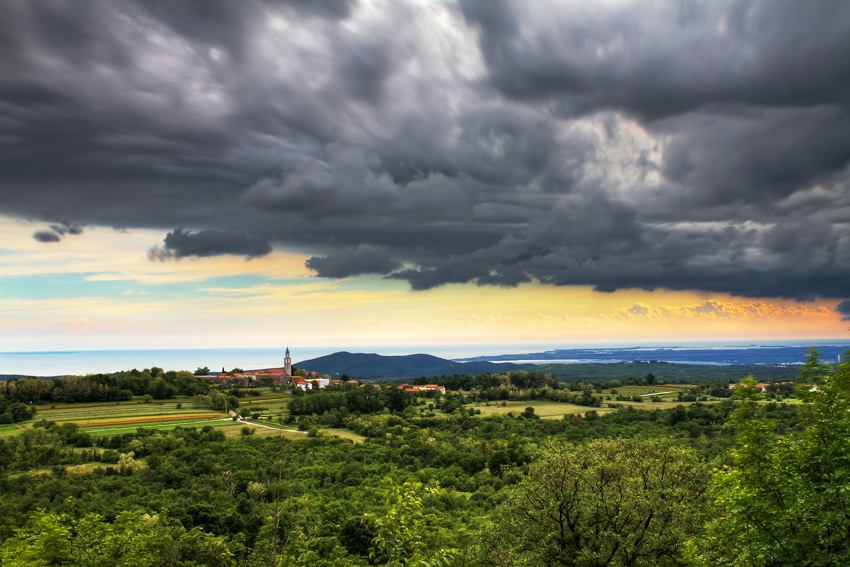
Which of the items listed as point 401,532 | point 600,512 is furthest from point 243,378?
point 401,532

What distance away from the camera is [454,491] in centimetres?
5369

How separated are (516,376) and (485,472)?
86552 mm

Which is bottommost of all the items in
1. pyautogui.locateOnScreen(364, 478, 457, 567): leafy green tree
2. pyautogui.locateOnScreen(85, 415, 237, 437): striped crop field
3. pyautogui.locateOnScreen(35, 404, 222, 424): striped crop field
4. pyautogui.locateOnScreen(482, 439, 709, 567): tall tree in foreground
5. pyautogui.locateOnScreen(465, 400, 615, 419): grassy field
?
pyautogui.locateOnScreen(465, 400, 615, 419): grassy field

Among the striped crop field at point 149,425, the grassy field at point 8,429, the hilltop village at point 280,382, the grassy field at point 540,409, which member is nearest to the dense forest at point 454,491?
the striped crop field at point 149,425

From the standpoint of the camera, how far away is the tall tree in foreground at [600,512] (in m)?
19.2

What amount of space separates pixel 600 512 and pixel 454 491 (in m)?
36.3

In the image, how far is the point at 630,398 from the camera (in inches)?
4547

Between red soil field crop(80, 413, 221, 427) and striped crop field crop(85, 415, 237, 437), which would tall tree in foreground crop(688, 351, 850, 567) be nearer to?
striped crop field crop(85, 415, 237, 437)

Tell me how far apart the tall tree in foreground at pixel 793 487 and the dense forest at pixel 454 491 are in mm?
51

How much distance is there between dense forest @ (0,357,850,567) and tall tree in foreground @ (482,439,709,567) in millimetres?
96

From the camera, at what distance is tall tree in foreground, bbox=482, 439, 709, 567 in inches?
755

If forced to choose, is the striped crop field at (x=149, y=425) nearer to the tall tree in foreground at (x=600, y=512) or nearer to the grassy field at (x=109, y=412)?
the grassy field at (x=109, y=412)

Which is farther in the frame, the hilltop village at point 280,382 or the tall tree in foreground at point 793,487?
the hilltop village at point 280,382

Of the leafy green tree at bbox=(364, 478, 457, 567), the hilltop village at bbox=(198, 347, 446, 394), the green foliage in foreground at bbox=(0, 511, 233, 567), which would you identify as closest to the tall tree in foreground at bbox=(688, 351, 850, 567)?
the leafy green tree at bbox=(364, 478, 457, 567)
